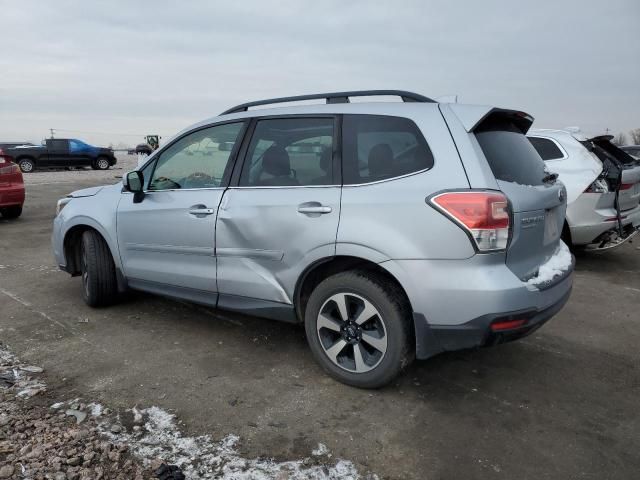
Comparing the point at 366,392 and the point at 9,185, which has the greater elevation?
the point at 9,185

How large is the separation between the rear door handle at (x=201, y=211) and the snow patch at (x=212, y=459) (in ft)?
4.74

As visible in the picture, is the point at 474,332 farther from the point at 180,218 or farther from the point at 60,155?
the point at 60,155

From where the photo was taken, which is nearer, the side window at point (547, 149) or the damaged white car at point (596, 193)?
the damaged white car at point (596, 193)

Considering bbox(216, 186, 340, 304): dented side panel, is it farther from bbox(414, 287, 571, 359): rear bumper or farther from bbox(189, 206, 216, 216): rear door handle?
bbox(414, 287, 571, 359): rear bumper

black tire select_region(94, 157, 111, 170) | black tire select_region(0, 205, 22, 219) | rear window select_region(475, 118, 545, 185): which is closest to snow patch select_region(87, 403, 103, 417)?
rear window select_region(475, 118, 545, 185)

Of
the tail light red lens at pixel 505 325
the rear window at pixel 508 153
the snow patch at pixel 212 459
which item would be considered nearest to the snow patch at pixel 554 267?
the tail light red lens at pixel 505 325

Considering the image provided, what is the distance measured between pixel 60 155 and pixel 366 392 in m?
24.6

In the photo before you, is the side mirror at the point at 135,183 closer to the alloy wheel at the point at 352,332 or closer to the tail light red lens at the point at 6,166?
the alloy wheel at the point at 352,332

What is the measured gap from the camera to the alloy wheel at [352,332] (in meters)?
3.01

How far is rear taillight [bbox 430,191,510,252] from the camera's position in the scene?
2621 mm

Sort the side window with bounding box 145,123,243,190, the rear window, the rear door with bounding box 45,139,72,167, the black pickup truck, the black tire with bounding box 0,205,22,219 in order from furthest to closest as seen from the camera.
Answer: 1. the rear door with bounding box 45,139,72,167
2. the black pickup truck
3. the black tire with bounding box 0,205,22,219
4. the side window with bounding box 145,123,243,190
5. the rear window

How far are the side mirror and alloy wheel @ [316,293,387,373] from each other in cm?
187

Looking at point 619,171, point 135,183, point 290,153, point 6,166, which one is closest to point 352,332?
point 290,153

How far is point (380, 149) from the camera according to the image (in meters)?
3.03
